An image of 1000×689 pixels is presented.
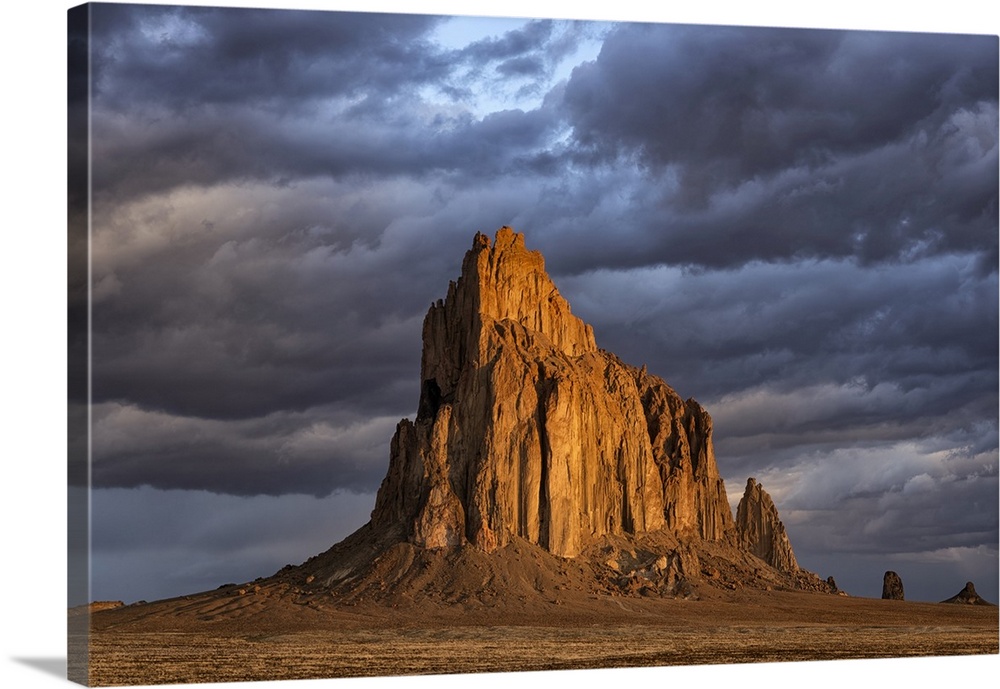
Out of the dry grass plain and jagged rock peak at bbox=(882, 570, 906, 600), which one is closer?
the dry grass plain

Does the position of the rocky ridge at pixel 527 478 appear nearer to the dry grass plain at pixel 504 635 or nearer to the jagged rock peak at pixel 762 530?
the jagged rock peak at pixel 762 530

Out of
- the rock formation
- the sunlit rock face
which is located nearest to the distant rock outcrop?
the rock formation

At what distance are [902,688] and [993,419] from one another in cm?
1605

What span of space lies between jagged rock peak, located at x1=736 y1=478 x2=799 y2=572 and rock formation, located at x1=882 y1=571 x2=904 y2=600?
3.46 meters

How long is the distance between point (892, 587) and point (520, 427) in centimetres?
1437

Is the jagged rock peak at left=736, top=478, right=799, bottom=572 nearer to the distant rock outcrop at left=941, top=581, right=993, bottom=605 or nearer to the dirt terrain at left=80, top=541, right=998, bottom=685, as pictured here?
the dirt terrain at left=80, top=541, right=998, bottom=685

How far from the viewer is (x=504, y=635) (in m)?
57.0

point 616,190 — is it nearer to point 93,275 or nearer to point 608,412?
point 608,412

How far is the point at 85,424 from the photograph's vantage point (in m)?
47.1

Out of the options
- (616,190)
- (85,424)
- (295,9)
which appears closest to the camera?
(85,424)

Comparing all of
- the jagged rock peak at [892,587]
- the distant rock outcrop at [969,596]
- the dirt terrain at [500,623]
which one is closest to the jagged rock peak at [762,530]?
the dirt terrain at [500,623]

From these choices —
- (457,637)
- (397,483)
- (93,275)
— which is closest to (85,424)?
(93,275)

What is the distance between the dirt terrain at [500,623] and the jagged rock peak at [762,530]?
0.80 metres

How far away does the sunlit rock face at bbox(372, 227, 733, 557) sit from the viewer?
219 ft
